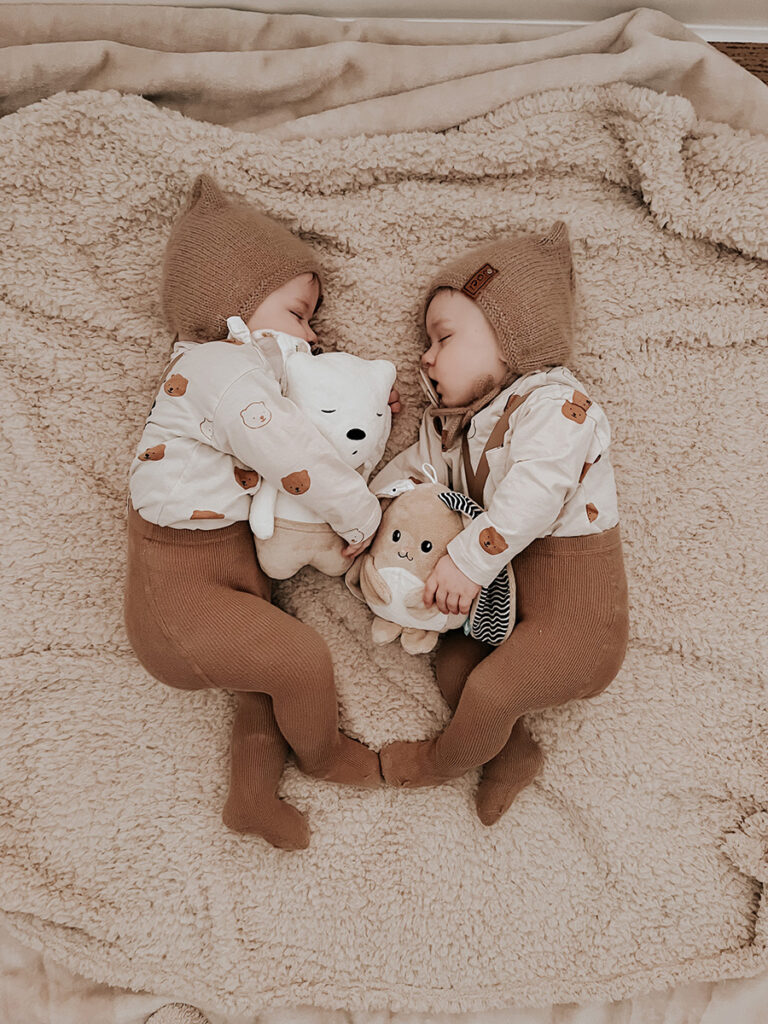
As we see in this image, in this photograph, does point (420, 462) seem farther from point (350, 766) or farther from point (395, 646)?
point (350, 766)

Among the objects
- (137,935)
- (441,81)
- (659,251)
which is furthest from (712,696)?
(441,81)

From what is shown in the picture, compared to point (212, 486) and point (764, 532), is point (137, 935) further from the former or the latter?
point (764, 532)

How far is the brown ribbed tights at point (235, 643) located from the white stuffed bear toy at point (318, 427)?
57 mm

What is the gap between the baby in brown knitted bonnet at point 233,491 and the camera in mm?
1106

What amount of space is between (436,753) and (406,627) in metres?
0.22

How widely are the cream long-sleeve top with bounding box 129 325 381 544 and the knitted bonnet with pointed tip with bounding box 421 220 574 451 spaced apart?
10.1 inches

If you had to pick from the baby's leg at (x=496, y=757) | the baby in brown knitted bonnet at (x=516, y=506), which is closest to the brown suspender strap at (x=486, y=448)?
the baby in brown knitted bonnet at (x=516, y=506)

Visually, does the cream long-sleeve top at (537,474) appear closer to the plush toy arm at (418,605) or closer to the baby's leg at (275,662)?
the plush toy arm at (418,605)

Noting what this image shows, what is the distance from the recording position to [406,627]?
4.01ft

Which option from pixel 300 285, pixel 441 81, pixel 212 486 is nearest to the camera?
pixel 212 486

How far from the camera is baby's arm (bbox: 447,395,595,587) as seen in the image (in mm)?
1113

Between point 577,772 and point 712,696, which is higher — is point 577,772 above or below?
below

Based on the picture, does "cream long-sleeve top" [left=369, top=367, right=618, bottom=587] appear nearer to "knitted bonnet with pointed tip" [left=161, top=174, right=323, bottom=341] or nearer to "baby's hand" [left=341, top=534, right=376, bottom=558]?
"baby's hand" [left=341, top=534, right=376, bottom=558]

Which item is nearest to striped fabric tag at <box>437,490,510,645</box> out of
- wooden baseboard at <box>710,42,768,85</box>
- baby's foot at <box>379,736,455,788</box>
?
baby's foot at <box>379,736,455,788</box>
